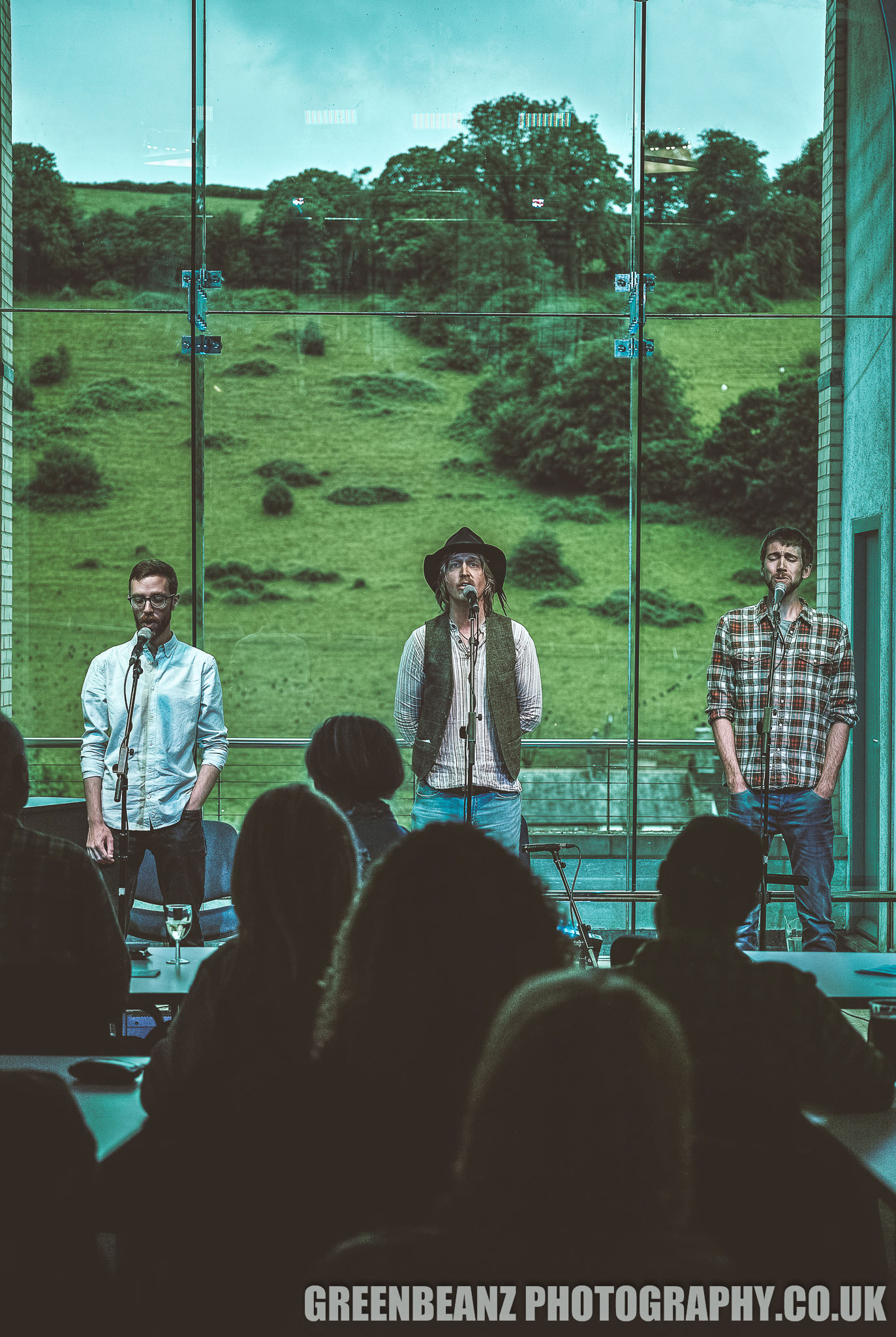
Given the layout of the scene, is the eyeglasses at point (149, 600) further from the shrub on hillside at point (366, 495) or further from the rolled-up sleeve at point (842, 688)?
the shrub on hillside at point (366, 495)

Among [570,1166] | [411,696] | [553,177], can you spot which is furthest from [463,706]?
[553,177]

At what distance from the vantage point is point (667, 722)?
13.4m

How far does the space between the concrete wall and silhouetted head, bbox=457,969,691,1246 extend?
487cm

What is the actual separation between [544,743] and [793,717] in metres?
3.24

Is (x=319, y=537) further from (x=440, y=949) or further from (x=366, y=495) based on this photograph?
(x=440, y=949)

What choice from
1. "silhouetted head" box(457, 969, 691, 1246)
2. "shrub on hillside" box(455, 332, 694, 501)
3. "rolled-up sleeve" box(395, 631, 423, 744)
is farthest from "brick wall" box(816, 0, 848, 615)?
"silhouetted head" box(457, 969, 691, 1246)

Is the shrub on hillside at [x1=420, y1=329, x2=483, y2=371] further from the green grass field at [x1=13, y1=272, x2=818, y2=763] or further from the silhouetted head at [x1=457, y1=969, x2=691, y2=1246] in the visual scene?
the silhouetted head at [x1=457, y1=969, x2=691, y2=1246]

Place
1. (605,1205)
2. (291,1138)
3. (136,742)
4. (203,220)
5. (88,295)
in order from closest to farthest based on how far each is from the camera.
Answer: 1. (605,1205)
2. (291,1138)
3. (136,742)
4. (203,220)
5. (88,295)

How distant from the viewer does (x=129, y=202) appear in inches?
284

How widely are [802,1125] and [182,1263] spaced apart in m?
0.92

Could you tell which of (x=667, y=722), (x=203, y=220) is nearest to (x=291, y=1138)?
(x=203, y=220)

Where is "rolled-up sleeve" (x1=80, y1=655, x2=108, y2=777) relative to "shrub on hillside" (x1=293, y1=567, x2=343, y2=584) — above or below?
below

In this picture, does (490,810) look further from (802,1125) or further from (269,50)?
(269,50)

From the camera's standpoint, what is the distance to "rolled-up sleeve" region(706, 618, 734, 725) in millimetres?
4320
